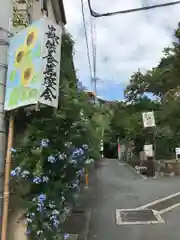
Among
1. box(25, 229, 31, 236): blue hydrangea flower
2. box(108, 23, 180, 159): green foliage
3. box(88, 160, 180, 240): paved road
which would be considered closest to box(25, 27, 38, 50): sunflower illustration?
box(25, 229, 31, 236): blue hydrangea flower

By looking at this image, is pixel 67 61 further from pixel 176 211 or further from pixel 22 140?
pixel 176 211

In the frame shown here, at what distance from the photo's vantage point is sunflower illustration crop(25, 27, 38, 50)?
152 inches

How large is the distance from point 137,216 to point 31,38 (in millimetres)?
6041

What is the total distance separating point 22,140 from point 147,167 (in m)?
16.0

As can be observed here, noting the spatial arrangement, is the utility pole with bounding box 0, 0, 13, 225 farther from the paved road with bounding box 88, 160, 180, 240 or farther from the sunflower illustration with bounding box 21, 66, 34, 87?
the paved road with bounding box 88, 160, 180, 240

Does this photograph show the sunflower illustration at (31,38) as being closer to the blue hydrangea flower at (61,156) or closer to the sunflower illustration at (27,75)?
the sunflower illustration at (27,75)

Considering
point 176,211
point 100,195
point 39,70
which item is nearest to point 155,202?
point 176,211

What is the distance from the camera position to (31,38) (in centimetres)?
391

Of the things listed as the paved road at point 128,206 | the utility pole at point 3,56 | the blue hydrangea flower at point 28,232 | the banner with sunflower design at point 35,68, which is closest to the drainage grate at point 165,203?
the paved road at point 128,206

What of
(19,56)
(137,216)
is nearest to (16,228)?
(19,56)

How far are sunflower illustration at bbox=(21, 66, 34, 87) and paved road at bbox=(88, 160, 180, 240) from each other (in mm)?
4143

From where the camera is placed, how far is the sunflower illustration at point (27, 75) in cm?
381

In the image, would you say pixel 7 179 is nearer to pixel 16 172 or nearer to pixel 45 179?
pixel 16 172

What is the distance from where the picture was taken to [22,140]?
4.06m
